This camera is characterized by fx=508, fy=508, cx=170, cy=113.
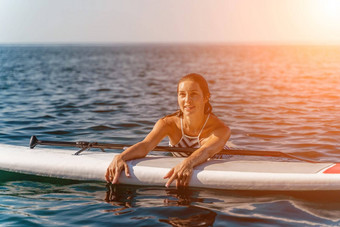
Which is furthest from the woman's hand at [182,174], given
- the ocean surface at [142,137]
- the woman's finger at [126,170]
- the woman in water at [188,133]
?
the woman's finger at [126,170]

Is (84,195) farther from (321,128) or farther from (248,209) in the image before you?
(321,128)

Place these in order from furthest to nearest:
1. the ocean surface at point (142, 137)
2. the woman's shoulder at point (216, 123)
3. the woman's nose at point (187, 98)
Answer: the woman's shoulder at point (216, 123), the woman's nose at point (187, 98), the ocean surface at point (142, 137)

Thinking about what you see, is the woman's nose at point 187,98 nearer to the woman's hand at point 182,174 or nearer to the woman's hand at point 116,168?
the woman's hand at point 182,174

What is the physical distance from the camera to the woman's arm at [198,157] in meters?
5.39

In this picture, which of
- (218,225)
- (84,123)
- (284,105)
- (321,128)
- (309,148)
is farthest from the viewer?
(284,105)

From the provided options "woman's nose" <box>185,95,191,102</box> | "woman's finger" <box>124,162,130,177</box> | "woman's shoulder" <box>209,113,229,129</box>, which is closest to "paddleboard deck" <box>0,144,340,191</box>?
"woman's finger" <box>124,162,130,177</box>

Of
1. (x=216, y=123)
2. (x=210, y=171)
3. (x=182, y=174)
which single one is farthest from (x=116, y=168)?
(x=216, y=123)

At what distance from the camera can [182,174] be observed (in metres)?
5.39

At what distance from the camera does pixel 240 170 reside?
18.1 ft

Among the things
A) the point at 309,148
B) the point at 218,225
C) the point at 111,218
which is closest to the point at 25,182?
the point at 111,218

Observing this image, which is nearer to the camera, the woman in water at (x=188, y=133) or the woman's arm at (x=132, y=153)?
the woman in water at (x=188, y=133)

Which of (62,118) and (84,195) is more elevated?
(62,118)

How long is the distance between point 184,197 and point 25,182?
2.04 meters

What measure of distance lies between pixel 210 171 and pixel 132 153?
0.90 metres
